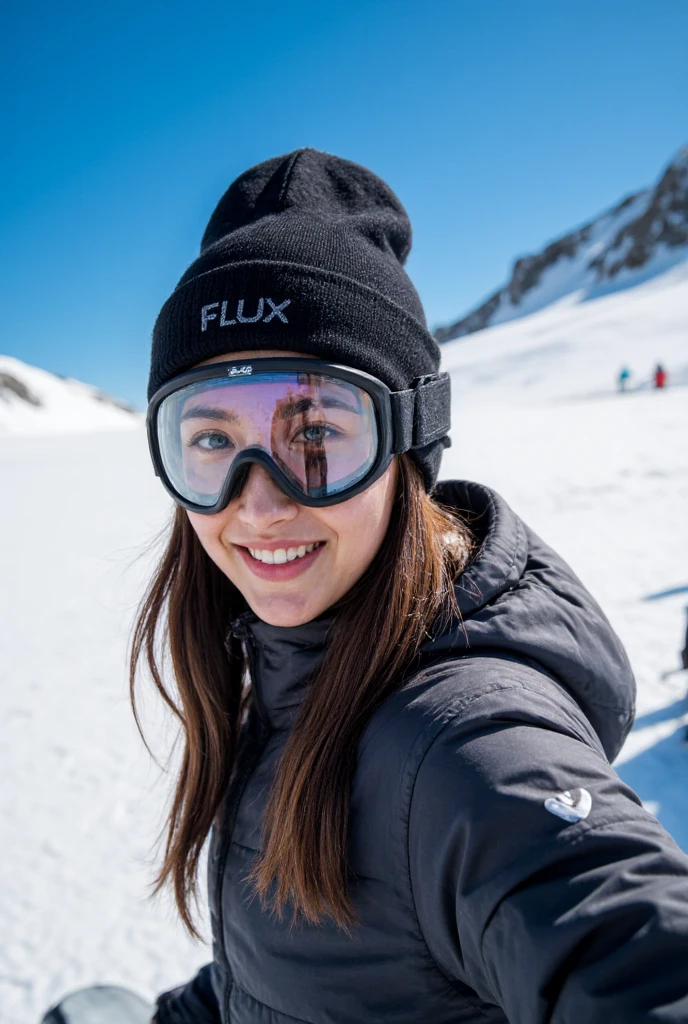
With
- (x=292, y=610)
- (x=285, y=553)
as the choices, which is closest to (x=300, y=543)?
(x=285, y=553)

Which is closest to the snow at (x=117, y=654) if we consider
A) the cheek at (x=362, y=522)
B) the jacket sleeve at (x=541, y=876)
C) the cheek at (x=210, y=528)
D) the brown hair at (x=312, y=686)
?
the brown hair at (x=312, y=686)

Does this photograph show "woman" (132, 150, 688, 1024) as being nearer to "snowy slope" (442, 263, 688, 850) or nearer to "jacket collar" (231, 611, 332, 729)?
"jacket collar" (231, 611, 332, 729)

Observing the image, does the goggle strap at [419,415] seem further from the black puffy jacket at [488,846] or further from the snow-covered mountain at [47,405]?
the snow-covered mountain at [47,405]

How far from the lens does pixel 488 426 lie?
1577 centimetres

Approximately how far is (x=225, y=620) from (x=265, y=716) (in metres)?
0.42

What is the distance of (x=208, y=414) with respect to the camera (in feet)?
4.42

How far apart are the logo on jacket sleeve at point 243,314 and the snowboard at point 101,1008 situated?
217 centimetres

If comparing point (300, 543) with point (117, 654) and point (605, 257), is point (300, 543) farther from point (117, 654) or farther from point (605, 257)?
point (605, 257)

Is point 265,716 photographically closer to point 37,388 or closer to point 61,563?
point 61,563

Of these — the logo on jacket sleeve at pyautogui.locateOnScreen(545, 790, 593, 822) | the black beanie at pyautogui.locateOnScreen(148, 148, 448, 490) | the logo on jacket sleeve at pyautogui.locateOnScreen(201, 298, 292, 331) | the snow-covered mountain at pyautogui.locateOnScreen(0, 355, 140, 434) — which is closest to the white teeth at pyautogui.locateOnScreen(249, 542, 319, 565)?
the black beanie at pyautogui.locateOnScreen(148, 148, 448, 490)

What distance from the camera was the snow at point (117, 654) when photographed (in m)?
2.68

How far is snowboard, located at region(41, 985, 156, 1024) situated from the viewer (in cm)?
193

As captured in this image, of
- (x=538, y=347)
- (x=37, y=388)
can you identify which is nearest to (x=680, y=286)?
(x=538, y=347)

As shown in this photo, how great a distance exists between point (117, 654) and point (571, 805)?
5129 millimetres
